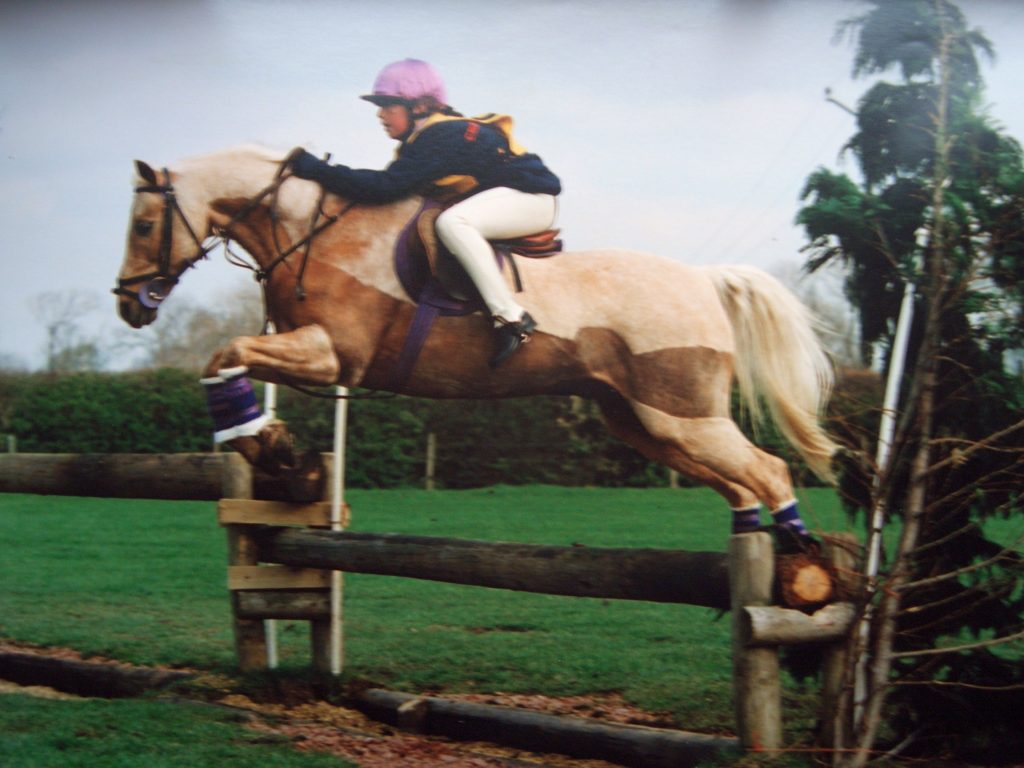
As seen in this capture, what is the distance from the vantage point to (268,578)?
4961 mm

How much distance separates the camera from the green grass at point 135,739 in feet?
11.7

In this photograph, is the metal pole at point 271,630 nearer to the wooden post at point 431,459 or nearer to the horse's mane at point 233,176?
the wooden post at point 431,459

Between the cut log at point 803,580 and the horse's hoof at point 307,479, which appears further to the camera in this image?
the horse's hoof at point 307,479

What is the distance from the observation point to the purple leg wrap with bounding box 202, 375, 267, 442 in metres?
3.97

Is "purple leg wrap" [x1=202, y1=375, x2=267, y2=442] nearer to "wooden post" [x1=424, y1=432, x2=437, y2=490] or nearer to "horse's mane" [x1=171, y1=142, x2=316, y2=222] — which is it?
"horse's mane" [x1=171, y1=142, x2=316, y2=222]

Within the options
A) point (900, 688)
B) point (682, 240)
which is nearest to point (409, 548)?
point (682, 240)

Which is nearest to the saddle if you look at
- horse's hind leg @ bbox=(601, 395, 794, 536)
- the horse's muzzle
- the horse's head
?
horse's hind leg @ bbox=(601, 395, 794, 536)

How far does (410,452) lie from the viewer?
521 cm

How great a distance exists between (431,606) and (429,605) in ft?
0.10

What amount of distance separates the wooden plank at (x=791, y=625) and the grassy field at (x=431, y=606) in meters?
0.32

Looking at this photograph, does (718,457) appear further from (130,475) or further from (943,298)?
(130,475)

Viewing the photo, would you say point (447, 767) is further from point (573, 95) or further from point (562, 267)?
point (573, 95)

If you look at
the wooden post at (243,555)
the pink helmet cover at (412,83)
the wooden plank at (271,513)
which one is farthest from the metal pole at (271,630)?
the pink helmet cover at (412,83)

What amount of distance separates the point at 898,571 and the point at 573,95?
6.78ft
